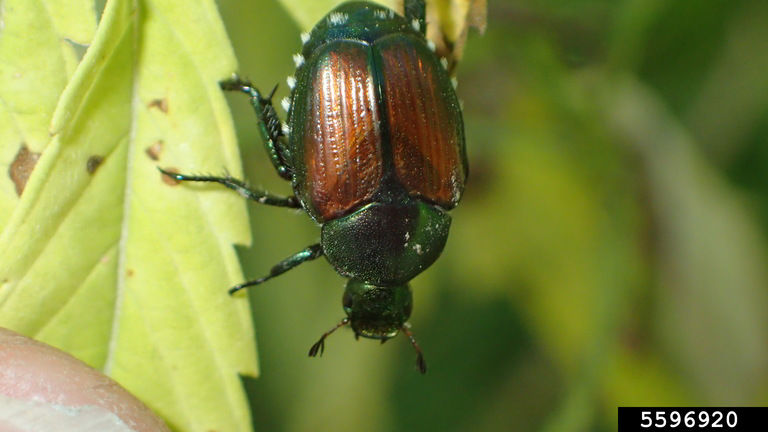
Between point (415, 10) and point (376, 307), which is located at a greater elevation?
point (415, 10)

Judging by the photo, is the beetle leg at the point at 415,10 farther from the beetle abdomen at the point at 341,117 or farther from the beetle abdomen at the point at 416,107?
the beetle abdomen at the point at 341,117

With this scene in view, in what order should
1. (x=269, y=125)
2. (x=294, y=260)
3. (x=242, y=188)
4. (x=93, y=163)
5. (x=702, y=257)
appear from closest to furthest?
(x=93, y=163) → (x=242, y=188) → (x=269, y=125) → (x=294, y=260) → (x=702, y=257)

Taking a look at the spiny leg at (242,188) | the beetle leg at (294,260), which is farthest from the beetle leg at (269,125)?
the beetle leg at (294,260)

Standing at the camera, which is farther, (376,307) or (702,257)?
(702,257)

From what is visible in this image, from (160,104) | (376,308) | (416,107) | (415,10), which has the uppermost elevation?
(415,10)

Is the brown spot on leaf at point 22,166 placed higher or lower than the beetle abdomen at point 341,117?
lower

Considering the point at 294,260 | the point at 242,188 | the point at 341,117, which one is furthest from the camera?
the point at 294,260

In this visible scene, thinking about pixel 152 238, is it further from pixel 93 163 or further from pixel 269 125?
pixel 269 125

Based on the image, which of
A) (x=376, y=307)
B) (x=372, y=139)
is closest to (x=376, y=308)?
(x=376, y=307)
